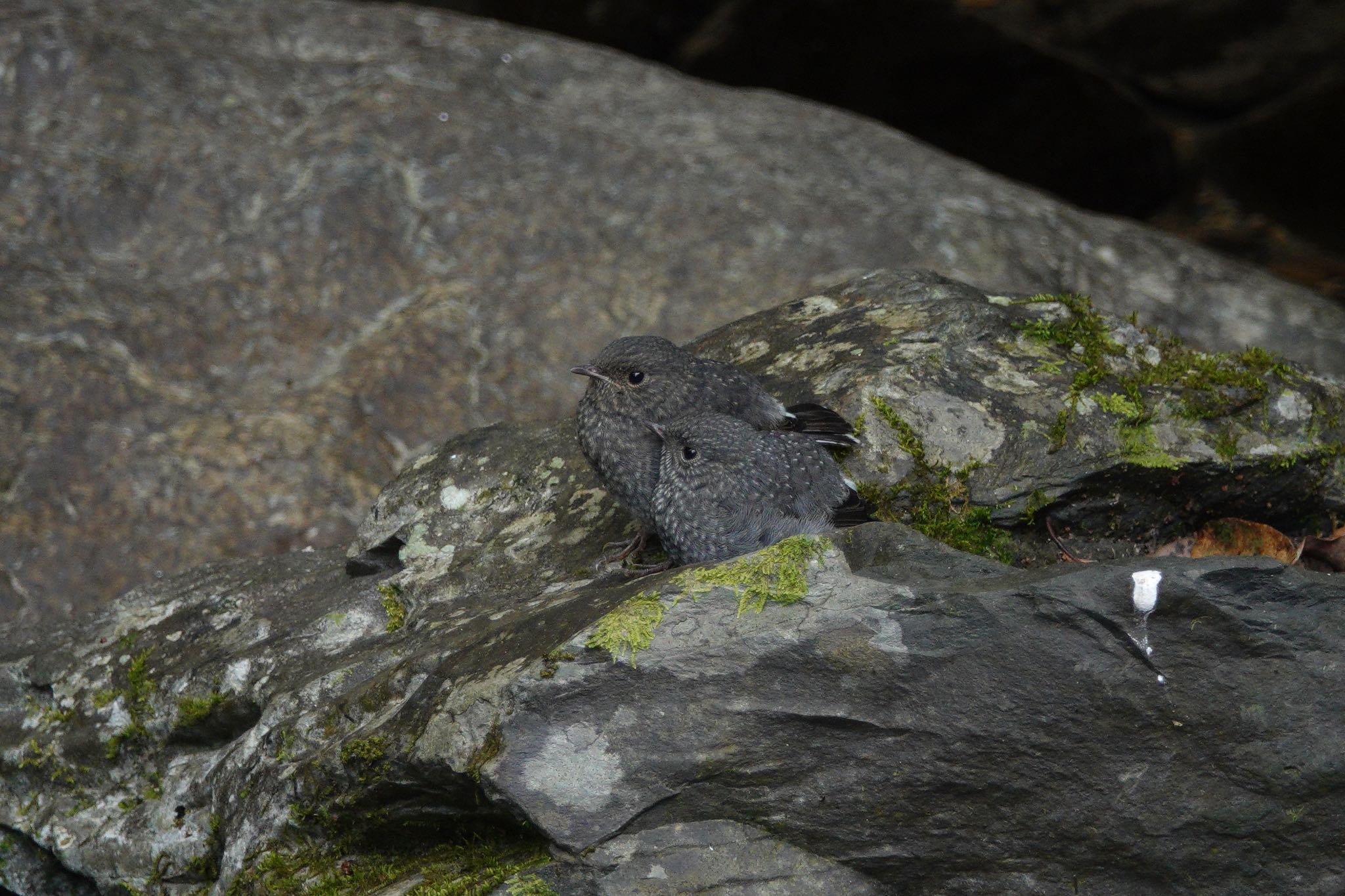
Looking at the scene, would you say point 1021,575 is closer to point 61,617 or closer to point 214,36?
point 61,617

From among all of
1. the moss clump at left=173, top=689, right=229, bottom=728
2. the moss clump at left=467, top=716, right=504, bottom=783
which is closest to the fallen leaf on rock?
the moss clump at left=467, top=716, right=504, bottom=783

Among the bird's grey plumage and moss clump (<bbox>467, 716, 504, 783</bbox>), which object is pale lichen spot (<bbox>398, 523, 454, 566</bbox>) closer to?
the bird's grey plumage

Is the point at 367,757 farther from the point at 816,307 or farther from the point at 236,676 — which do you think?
the point at 816,307

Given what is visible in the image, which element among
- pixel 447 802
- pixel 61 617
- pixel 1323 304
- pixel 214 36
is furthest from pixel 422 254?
pixel 1323 304

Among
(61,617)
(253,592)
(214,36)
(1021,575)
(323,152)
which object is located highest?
(214,36)

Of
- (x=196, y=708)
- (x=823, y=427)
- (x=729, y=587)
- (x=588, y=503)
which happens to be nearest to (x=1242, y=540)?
(x=823, y=427)

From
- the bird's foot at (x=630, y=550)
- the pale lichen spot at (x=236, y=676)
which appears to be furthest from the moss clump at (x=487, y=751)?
the pale lichen spot at (x=236, y=676)

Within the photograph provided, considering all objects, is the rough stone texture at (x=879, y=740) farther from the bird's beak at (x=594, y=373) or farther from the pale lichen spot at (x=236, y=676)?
the bird's beak at (x=594, y=373)
